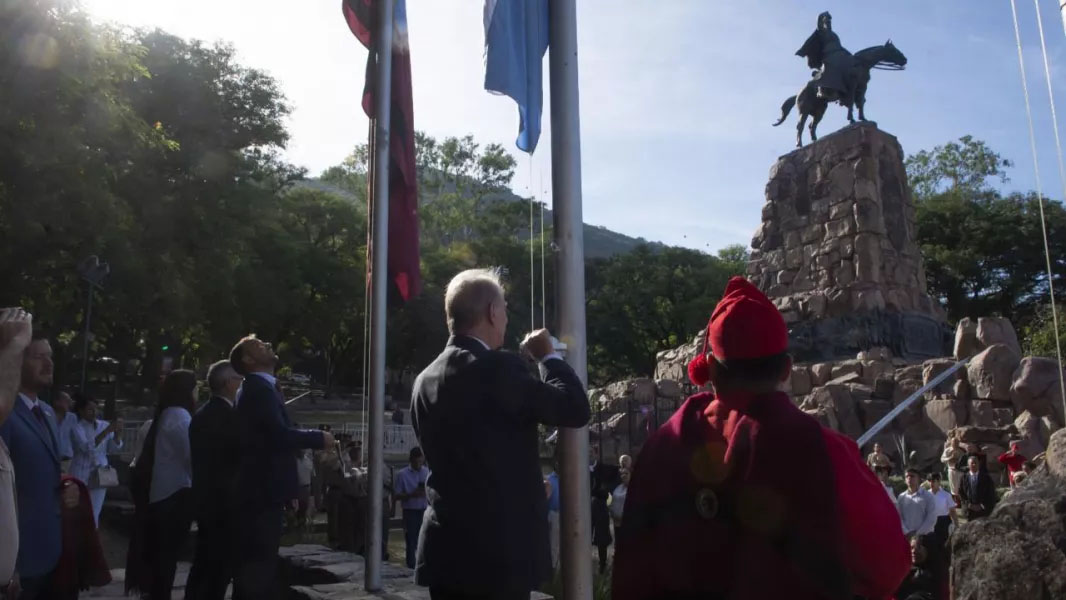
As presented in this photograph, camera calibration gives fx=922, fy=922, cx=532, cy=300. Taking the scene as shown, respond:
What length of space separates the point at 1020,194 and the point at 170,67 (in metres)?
38.3

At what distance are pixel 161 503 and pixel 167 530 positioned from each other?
0.48 feet

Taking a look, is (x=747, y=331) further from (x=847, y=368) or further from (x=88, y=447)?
(x=847, y=368)

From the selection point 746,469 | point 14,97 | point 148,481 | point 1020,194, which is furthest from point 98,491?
point 1020,194

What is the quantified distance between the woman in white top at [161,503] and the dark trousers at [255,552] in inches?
36.6

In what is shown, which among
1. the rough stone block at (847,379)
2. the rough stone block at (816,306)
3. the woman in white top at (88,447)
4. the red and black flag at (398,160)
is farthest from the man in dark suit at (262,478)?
the rough stone block at (816,306)

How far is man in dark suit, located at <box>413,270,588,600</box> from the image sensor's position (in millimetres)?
2686

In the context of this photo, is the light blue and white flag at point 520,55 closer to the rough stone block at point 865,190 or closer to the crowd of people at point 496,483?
the crowd of people at point 496,483

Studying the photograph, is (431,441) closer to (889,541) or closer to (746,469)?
(746,469)

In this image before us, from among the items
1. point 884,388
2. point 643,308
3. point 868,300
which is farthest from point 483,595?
point 643,308

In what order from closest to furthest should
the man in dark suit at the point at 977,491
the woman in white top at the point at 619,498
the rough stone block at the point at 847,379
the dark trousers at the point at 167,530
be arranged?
the dark trousers at the point at 167,530 < the man in dark suit at the point at 977,491 < the woman in white top at the point at 619,498 < the rough stone block at the point at 847,379

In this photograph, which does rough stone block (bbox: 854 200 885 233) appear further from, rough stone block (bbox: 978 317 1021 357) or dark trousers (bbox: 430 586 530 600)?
dark trousers (bbox: 430 586 530 600)

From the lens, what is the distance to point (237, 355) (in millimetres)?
4344

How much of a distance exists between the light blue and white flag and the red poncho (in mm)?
2340

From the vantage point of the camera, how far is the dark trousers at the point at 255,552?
13.3ft
